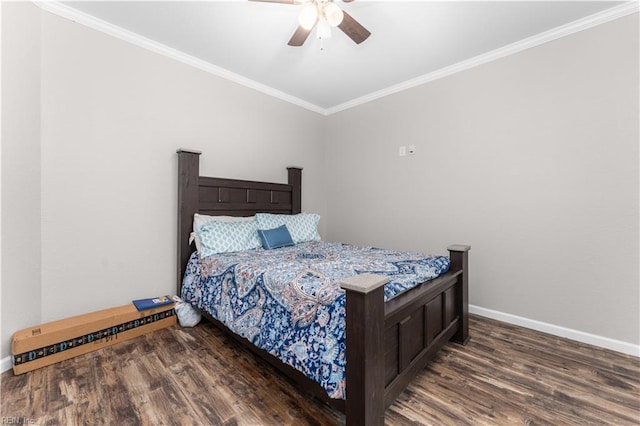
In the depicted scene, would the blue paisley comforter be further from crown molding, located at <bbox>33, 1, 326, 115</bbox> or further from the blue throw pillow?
crown molding, located at <bbox>33, 1, 326, 115</bbox>

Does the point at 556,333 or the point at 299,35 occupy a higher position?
the point at 299,35

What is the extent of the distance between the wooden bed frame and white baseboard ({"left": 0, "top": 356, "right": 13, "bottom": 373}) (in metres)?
1.19

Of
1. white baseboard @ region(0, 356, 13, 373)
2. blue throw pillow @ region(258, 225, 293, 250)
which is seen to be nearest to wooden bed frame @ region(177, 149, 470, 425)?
blue throw pillow @ region(258, 225, 293, 250)

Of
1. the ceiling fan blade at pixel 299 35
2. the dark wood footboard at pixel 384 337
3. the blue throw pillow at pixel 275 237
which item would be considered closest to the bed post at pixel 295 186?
the blue throw pillow at pixel 275 237

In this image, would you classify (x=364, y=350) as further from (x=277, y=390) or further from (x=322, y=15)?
(x=322, y=15)

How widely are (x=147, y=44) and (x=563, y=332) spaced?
4681 mm

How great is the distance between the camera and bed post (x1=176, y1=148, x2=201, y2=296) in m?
2.83

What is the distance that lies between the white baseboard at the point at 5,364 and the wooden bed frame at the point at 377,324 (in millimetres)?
1194

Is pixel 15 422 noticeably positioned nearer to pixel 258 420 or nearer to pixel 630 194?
pixel 258 420

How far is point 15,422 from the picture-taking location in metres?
1.45

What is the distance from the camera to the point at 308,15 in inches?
70.4

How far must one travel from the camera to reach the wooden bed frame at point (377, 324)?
49.3 inches

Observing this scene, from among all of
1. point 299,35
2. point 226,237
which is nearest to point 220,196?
point 226,237

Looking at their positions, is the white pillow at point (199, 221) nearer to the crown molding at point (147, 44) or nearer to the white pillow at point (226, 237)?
the white pillow at point (226, 237)
